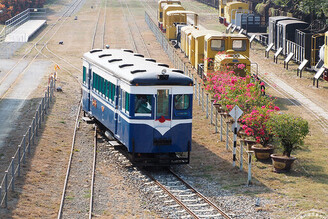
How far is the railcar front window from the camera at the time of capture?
19.4m

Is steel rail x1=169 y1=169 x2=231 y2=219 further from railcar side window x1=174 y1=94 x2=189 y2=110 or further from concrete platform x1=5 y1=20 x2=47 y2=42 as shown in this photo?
concrete platform x1=5 y1=20 x2=47 y2=42

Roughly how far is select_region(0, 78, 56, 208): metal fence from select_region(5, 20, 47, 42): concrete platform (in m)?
25.7

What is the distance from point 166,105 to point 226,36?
1742 centimetres

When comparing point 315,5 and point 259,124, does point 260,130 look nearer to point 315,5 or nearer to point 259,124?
point 259,124

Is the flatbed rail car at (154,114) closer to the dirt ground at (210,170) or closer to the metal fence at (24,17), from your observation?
the dirt ground at (210,170)

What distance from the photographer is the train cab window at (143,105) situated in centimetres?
1939

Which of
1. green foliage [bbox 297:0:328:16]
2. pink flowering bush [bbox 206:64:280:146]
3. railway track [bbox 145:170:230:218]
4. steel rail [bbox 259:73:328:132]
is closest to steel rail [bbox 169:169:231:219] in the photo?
railway track [bbox 145:170:230:218]

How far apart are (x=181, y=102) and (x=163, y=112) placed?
65 cm

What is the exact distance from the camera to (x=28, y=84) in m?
37.3

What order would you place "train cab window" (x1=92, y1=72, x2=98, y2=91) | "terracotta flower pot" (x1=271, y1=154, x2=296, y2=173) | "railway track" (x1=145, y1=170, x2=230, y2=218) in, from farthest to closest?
"train cab window" (x1=92, y1=72, x2=98, y2=91), "terracotta flower pot" (x1=271, y1=154, x2=296, y2=173), "railway track" (x1=145, y1=170, x2=230, y2=218)

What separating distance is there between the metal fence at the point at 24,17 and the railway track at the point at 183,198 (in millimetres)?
47464

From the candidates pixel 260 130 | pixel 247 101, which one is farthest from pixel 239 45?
pixel 260 130

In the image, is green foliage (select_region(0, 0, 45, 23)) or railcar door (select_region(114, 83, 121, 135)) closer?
railcar door (select_region(114, 83, 121, 135))

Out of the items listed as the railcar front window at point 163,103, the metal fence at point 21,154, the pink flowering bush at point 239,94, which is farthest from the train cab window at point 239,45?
the railcar front window at point 163,103
